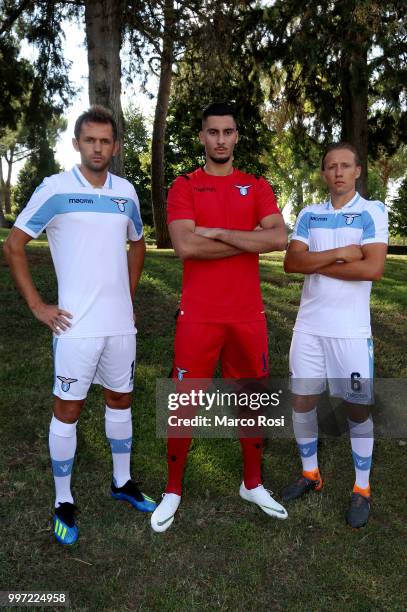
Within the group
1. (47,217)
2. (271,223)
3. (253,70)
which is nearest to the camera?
(47,217)

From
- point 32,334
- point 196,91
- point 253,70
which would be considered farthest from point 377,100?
point 32,334

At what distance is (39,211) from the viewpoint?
3.43m

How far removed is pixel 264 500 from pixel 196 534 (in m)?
0.58

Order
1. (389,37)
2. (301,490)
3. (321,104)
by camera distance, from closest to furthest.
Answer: (301,490), (389,37), (321,104)

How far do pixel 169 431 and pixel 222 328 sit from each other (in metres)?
0.85

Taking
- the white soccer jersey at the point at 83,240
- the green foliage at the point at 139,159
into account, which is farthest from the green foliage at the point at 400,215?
the white soccer jersey at the point at 83,240

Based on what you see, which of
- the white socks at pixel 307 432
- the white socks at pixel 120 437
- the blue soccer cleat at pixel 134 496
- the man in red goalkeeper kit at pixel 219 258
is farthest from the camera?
the white socks at pixel 307 432

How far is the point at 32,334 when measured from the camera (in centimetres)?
751

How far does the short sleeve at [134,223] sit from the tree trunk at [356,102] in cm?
622

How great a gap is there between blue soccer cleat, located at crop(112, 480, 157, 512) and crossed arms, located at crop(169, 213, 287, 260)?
1780 mm

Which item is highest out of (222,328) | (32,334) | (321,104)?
(321,104)

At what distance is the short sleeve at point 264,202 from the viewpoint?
374cm

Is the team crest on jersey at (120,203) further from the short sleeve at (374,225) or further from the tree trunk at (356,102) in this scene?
the tree trunk at (356,102)

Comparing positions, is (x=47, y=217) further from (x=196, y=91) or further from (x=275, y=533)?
(x=196, y=91)
